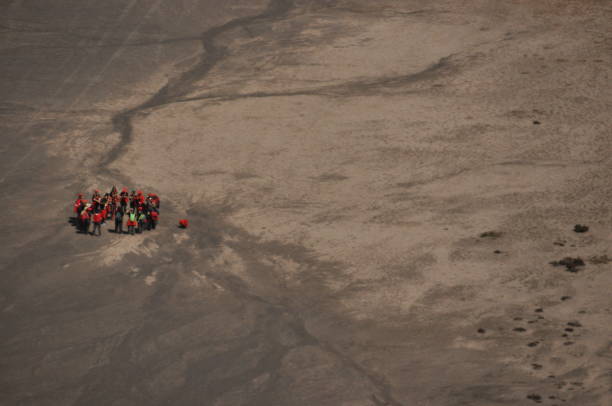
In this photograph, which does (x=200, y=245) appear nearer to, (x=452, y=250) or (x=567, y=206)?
(x=452, y=250)

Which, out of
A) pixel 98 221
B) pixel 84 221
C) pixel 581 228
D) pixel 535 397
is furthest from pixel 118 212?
pixel 535 397

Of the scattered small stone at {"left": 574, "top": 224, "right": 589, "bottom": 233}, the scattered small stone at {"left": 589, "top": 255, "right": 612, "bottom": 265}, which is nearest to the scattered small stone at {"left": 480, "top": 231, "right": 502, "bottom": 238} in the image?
the scattered small stone at {"left": 574, "top": 224, "right": 589, "bottom": 233}

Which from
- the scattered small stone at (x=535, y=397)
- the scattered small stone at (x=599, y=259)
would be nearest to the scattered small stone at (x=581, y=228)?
the scattered small stone at (x=599, y=259)

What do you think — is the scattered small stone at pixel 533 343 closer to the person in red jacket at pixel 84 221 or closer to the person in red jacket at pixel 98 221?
the person in red jacket at pixel 98 221

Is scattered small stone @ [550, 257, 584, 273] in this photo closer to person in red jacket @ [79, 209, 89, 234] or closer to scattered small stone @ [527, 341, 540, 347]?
scattered small stone @ [527, 341, 540, 347]

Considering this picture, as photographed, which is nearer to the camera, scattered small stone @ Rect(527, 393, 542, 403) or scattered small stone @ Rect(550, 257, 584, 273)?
scattered small stone @ Rect(527, 393, 542, 403)

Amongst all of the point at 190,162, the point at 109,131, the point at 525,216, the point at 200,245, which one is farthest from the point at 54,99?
the point at 525,216
